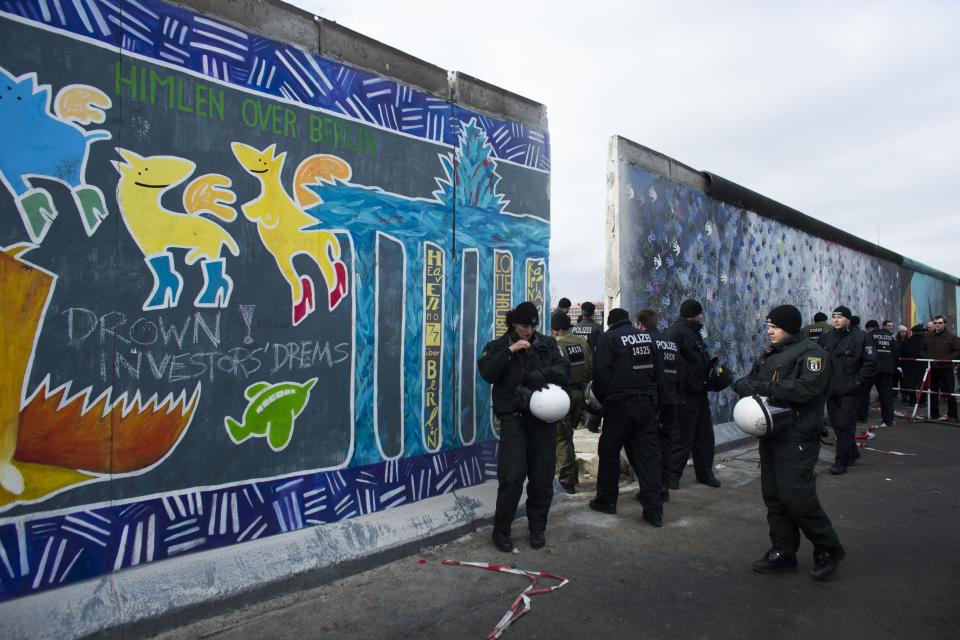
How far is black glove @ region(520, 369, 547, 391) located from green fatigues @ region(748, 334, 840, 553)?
162cm

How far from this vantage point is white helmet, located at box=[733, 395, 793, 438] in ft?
14.5

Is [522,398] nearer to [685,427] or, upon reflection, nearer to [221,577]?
[221,577]

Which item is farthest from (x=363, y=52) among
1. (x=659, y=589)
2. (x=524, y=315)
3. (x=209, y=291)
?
(x=659, y=589)

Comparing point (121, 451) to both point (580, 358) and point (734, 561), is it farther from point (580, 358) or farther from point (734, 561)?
point (580, 358)

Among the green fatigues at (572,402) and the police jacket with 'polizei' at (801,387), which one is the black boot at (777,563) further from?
the green fatigues at (572,402)

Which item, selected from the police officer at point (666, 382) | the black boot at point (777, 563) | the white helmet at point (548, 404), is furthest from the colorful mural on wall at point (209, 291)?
the black boot at point (777, 563)

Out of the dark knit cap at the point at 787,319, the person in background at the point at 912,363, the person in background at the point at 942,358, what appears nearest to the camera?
the dark knit cap at the point at 787,319

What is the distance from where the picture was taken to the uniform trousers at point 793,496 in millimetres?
4352

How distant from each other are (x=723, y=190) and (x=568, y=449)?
607 centimetres

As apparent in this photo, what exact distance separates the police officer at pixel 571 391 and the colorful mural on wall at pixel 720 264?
1216mm

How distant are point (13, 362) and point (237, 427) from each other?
52.1 inches

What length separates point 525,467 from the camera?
5078mm

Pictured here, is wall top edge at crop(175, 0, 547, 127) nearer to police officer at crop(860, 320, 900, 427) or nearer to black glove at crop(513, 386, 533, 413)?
black glove at crop(513, 386, 533, 413)

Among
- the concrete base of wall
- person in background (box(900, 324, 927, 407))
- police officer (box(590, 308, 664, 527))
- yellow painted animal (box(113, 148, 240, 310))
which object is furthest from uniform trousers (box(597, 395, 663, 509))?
person in background (box(900, 324, 927, 407))
